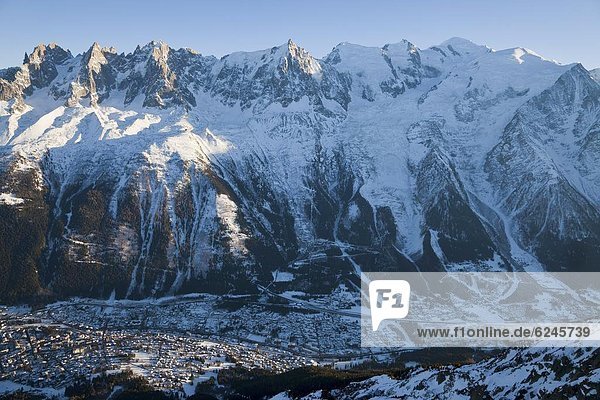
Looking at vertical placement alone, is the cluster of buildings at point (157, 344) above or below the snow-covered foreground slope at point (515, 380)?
below

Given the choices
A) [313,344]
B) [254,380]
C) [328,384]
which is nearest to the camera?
[328,384]

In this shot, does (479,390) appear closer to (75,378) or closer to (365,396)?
(365,396)

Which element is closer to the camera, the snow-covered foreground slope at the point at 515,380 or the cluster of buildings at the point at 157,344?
the snow-covered foreground slope at the point at 515,380

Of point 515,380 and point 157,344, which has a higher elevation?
point 515,380

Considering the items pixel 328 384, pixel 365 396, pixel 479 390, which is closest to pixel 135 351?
pixel 328 384

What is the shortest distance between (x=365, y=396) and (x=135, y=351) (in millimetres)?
104714

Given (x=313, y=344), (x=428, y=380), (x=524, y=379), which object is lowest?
(x=313, y=344)

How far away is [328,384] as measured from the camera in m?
112

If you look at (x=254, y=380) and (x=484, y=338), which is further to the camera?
(x=484, y=338)

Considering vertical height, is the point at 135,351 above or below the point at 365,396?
below

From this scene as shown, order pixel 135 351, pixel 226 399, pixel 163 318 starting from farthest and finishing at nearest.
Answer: pixel 163 318
pixel 135 351
pixel 226 399

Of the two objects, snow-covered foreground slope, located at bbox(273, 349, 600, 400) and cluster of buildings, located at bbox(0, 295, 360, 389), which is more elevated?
snow-covered foreground slope, located at bbox(273, 349, 600, 400)

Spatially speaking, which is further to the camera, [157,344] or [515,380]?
[157,344]

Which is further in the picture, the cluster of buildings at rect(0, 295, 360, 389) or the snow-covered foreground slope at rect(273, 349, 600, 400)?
the cluster of buildings at rect(0, 295, 360, 389)
